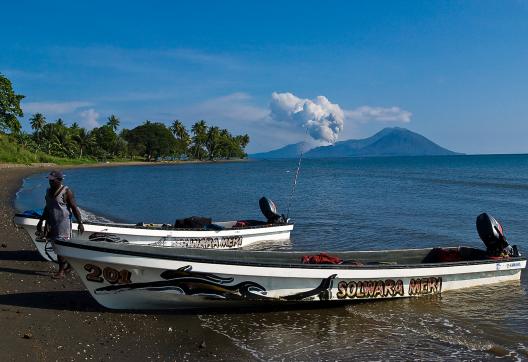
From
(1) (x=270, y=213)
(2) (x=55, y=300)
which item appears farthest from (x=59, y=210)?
(1) (x=270, y=213)

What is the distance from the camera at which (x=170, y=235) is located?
1487 cm

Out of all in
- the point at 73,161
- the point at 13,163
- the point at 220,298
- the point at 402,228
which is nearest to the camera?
the point at 220,298

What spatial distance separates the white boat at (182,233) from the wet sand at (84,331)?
1.83 m

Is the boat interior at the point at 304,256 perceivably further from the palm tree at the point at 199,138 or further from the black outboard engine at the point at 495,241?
the palm tree at the point at 199,138

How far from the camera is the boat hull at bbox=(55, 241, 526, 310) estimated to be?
324 inches

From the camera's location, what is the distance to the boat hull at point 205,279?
27.0 feet

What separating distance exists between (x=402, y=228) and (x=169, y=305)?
16.3 m

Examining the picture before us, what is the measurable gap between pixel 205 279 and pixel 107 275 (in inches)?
66.9

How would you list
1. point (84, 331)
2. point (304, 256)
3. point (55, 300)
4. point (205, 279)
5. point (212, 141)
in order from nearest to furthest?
point (84, 331)
point (205, 279)
point (55, 300)
point (304, 256)
point (212, 141)

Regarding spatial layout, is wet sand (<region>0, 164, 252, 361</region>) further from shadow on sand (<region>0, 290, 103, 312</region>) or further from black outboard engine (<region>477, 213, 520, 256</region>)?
black outboard engine (<region>477, 213, 520, 256</region>)

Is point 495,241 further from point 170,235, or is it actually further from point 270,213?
point 170,235

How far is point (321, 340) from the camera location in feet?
27.2

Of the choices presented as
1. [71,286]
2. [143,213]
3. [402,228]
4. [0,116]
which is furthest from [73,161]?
[71,286]

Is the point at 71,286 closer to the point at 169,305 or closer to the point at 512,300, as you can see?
the point at 169,305
